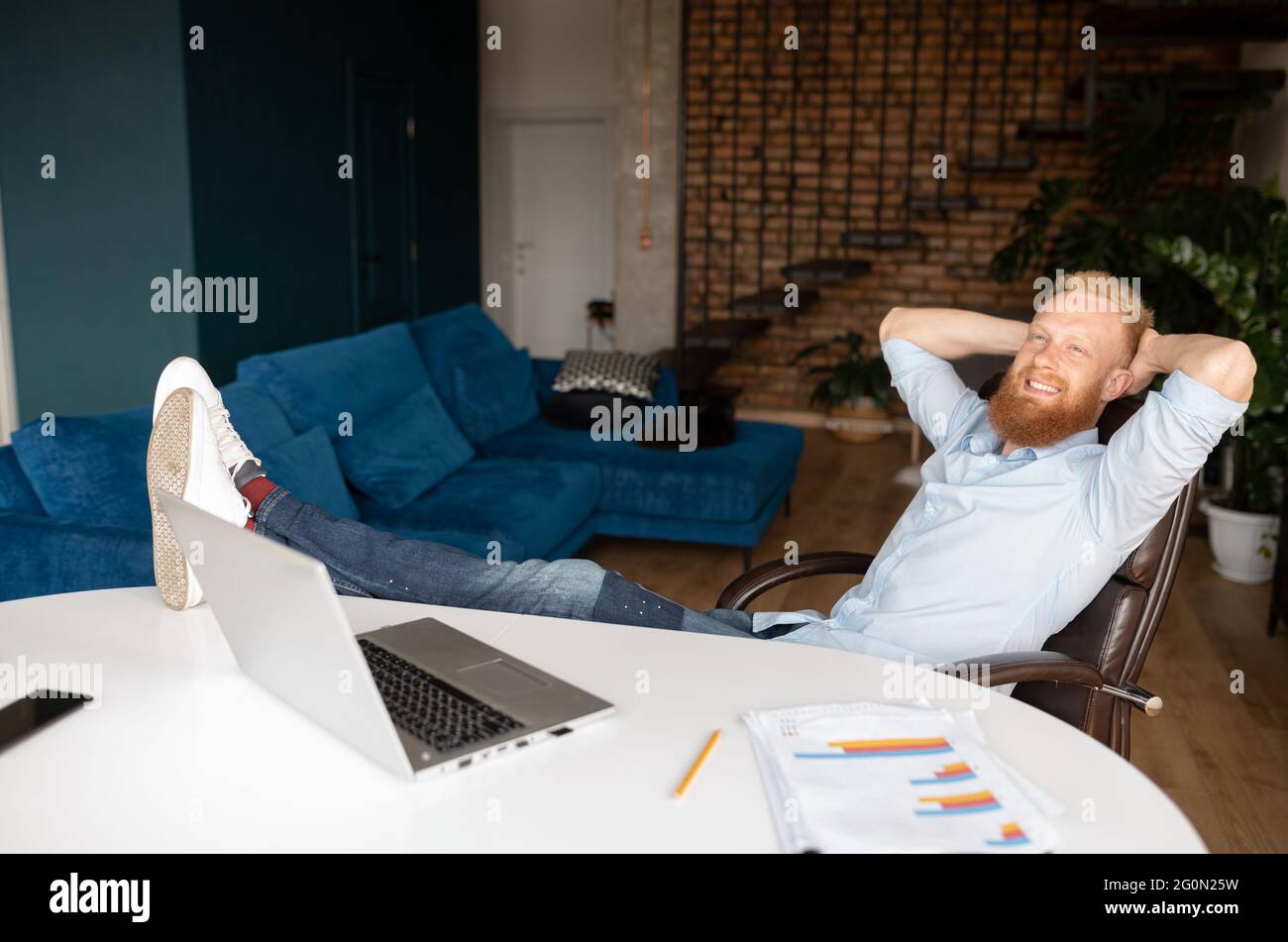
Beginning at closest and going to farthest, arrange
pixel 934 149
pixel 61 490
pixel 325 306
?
pixel 61 490 < pixel 325 306 < pixel 934 149

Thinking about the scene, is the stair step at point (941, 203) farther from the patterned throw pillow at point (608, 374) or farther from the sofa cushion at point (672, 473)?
the sofa cushion at point (672, 473)

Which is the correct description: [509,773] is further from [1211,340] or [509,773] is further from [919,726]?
[1211,340]

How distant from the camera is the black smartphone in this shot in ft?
4.15

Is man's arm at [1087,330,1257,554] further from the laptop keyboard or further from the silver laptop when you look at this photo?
the laptop keyboard

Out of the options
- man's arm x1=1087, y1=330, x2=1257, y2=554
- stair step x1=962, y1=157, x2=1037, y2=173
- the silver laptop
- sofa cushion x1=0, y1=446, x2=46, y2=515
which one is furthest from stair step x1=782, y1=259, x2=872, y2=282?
the silver laptop

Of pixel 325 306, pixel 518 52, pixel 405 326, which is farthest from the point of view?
pixel 518 52

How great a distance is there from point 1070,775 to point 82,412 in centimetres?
439

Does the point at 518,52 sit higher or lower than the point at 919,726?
higher

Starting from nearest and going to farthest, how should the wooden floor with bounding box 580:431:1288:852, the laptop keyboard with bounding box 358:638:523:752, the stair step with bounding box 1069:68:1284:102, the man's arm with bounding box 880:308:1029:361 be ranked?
the laptop keyboard with bounding box 358:638:523:752
the man's arm with bounding box 880:308:1029:361
the wooden floor with bounding box 580:431:1288:852
the stair step with bounding box 1069:68:1284:102

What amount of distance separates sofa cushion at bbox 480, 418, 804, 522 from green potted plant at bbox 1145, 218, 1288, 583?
65.2 inches

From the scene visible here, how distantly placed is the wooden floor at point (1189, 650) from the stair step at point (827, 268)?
4.41ft

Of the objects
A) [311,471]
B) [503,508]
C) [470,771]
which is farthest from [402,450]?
[470,771]

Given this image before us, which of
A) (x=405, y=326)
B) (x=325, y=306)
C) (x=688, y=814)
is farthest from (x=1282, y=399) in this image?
(x=325, y=306)

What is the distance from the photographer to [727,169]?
7.57 metres
